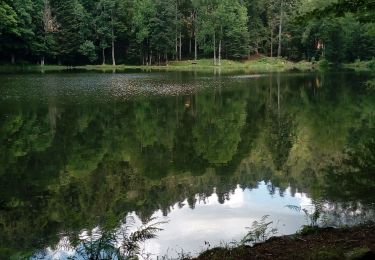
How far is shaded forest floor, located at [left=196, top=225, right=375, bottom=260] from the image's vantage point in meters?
6.11

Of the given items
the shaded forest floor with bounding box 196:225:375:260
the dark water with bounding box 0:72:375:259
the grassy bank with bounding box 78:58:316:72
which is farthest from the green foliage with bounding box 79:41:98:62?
the shaded forest floor with bounding box 196:225:375:260

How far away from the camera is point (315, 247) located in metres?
6.94

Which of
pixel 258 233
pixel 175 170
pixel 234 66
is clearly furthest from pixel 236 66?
pixel 258 233

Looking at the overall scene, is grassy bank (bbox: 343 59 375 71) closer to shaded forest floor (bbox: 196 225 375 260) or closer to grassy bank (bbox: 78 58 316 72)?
grassy bank (bbox: 78 58 316 72)

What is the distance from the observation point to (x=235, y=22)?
289 feet

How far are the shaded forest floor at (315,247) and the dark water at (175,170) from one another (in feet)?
3.65

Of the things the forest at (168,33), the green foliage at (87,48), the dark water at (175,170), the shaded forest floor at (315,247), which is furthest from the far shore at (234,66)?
the shaded forest floor at (315,247)

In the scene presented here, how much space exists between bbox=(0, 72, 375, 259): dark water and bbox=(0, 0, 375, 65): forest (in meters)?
52.5

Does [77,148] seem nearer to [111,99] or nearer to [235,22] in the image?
[111,99]

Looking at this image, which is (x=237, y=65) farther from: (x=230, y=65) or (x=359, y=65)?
(x=359, y=65)

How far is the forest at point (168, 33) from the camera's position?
7738cm

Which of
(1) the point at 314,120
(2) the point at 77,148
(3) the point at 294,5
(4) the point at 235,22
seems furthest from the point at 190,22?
(2) the point at 77,148

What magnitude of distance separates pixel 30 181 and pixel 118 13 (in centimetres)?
7657

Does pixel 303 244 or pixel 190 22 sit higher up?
pixel 190 22
